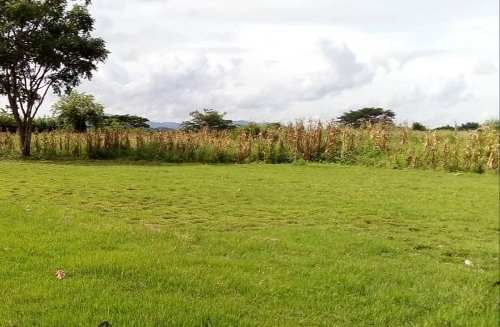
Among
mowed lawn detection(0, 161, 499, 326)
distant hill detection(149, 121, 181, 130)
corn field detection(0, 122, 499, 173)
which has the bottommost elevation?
mowed lawn detection(0, 161, 499, 326)

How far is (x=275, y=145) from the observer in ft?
68.9

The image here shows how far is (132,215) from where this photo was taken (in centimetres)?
842

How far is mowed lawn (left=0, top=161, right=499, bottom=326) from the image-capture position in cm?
439

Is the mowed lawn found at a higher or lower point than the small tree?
lower

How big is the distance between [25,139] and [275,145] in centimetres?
958

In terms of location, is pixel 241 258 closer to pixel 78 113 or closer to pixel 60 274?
pixel 60 274

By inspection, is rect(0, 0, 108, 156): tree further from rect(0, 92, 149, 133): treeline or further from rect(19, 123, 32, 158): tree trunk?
rect(0, 92, 149, 133): treeline

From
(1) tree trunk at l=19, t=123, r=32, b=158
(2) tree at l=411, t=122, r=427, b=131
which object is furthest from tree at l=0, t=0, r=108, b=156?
(2) tree at l=411, t=122, r=427, b=131

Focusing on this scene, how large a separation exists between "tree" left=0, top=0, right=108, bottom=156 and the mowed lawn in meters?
9.89

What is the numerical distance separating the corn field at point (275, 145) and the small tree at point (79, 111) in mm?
5538

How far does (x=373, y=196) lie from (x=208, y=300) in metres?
7.70

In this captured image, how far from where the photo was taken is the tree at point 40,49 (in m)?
19.6

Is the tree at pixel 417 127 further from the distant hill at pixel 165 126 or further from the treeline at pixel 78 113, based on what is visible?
the treeline at pixel 78 113

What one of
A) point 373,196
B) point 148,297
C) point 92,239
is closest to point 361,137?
point 373,196
